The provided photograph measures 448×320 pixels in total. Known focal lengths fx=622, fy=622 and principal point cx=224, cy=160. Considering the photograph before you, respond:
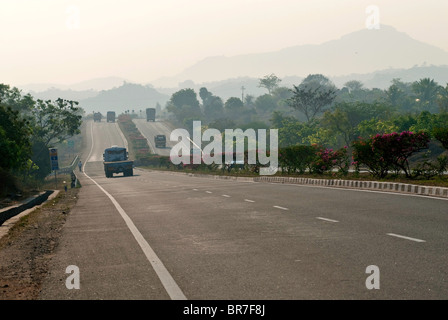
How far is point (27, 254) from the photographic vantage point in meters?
11.3

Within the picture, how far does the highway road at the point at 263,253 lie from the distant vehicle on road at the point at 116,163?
4925 centimetres

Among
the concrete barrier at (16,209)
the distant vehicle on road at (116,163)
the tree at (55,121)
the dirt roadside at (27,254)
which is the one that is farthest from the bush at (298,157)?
the tree at (55,121)

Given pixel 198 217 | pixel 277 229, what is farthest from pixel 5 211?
pixel 277 229

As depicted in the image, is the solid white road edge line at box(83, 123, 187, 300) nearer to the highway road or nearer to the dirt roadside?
the highway road

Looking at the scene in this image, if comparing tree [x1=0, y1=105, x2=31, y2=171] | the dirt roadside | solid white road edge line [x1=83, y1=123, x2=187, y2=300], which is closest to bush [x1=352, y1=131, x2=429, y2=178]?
the dirt roadside

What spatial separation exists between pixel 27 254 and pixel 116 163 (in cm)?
5621

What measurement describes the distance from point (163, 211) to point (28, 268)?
30.5 feet

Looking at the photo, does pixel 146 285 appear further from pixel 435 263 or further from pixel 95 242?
pixel 95 242

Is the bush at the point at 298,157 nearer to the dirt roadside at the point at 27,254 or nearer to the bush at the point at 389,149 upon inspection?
the bush at the point at 389,149

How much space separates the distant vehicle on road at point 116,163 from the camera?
6681 centimetres

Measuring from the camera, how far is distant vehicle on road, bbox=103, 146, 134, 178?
219 feet

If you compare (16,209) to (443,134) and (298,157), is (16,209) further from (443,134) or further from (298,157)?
(298,157)

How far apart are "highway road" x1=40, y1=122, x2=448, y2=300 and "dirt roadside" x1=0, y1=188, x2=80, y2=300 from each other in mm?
249

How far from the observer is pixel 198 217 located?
16391mm
